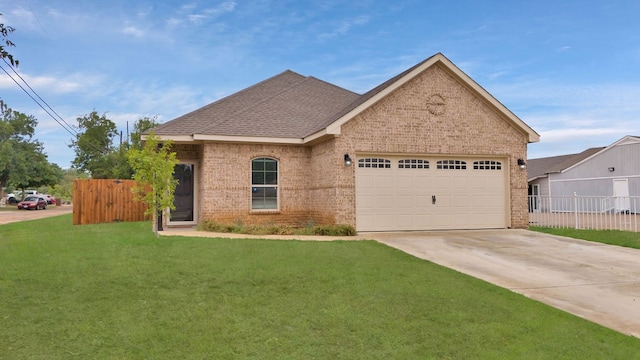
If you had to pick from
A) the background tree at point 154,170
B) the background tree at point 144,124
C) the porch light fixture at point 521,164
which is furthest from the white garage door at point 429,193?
the background tree at point 144,124

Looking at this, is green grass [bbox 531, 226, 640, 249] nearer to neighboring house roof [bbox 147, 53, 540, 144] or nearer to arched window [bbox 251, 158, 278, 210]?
neighboring house roof [bbox 147, 53, 540, 144]

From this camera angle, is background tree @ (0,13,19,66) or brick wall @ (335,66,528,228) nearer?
background tree @ (0,13,19,66)

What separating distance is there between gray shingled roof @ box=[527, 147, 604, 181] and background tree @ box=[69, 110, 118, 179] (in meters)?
42.8

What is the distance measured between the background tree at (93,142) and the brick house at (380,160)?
34450 millimetres

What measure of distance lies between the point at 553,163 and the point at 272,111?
120 feet

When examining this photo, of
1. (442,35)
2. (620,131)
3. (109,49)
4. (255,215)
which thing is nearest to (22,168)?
(109,49)

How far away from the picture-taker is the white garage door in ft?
47.2

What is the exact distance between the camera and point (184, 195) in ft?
55.0

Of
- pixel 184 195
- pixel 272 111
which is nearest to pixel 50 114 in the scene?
pixel 184 195

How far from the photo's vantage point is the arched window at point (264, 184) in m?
→ 15.5

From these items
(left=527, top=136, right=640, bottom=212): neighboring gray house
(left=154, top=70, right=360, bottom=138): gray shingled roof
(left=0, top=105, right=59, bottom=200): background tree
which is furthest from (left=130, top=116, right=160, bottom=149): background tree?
(left=527, top=136, right=640, bottom=212): neighboring gray house

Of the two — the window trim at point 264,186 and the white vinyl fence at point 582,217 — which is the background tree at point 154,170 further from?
the white vinyl fence at point 582,217

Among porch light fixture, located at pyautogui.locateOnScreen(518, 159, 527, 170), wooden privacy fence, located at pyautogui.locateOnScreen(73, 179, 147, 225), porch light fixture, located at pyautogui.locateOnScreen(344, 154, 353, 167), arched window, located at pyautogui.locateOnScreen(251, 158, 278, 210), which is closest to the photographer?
porch light fixture, located at pyautogui.locateOnScreen(344, 154, 353, 167)

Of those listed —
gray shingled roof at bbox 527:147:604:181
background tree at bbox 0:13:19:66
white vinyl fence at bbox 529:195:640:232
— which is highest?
gray shingled roof at bbox 527:147:604:181
